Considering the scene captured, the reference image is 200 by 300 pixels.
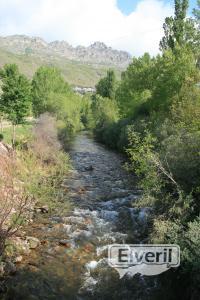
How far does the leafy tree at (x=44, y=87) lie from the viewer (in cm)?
6291

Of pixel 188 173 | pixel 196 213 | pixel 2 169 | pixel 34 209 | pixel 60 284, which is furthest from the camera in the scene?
pixel 2 169

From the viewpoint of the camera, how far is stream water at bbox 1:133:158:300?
551 inches

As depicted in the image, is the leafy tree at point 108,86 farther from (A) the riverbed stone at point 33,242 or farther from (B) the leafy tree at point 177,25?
(A) the riverbed stone at point 33,242

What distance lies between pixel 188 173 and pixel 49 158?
59.0ft

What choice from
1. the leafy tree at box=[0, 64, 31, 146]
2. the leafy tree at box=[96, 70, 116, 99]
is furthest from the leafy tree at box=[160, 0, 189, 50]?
the leafy tree at box=[96, 70, 116, 99]

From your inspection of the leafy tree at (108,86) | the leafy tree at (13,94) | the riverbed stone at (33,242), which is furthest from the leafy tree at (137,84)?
the leafy tree at (108,86)

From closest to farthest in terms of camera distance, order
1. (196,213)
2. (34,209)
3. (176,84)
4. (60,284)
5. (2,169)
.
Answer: (60,284) < (196,213) < (34,209) < (2,169) < (176,84)

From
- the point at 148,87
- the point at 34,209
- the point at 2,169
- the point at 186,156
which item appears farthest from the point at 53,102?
the point at 186,156

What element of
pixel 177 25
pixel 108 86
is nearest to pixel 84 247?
pixel 177 25

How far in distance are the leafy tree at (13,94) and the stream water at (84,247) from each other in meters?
13.0

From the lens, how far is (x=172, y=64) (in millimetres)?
34469

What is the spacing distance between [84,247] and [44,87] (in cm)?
5313

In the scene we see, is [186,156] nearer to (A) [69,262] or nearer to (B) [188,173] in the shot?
(B) [188,173]

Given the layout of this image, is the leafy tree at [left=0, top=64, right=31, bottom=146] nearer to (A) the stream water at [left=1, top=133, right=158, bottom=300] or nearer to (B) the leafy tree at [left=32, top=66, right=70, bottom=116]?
(A) the stream water at [left=1, top=133, right=158, bottom=300]
